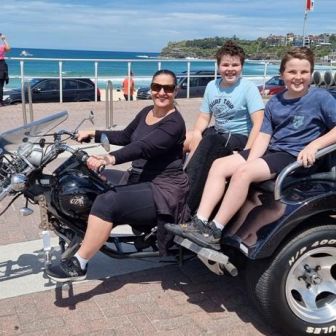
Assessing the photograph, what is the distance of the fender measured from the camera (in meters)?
3.01

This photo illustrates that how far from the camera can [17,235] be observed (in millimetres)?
4812

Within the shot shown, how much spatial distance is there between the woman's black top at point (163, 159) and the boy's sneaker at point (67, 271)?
0.65 metres

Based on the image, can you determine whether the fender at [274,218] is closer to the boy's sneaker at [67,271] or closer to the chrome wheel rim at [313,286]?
the chrome wheel rim at [313,286]

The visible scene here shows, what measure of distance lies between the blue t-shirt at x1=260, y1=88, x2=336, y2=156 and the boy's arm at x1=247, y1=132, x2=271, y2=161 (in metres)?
0.03

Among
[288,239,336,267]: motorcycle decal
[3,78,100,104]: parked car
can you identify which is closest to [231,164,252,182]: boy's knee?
[288,239,336,267]: motorcycle decal

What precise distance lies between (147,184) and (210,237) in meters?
0.63

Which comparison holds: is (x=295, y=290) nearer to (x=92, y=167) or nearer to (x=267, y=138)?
(x=267, y=138)

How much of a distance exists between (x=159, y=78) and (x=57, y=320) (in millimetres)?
1745

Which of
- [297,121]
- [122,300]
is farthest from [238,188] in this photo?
[122,300]

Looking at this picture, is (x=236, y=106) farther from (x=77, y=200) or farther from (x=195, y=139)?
(x=77, y=200)

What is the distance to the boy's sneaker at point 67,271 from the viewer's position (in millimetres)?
3422

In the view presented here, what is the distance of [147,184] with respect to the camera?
11.8ft

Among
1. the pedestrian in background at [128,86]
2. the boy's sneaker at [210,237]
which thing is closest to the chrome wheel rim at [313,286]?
the boy's sneaker at [210,237]

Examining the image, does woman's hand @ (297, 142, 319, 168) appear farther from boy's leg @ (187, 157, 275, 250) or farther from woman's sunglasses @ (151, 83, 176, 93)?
woman's sunglasses @ (151, 83, 176, 93)
